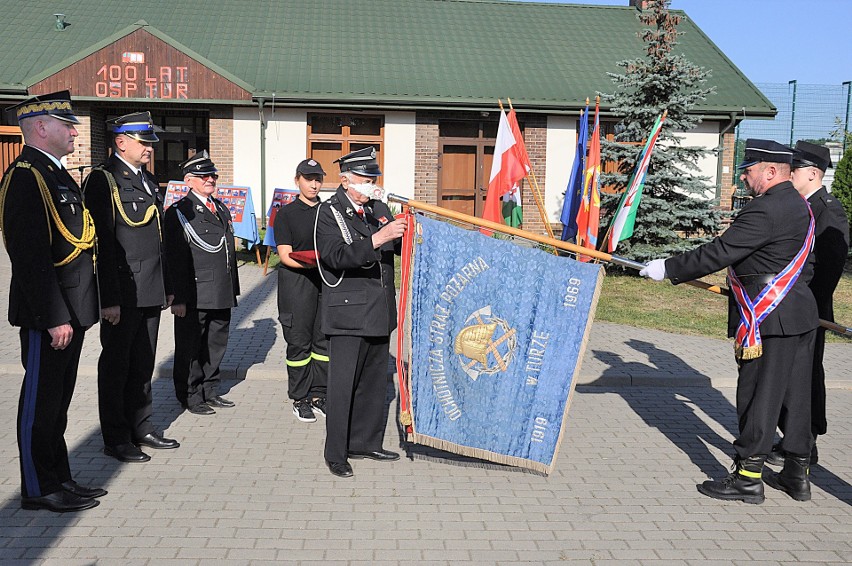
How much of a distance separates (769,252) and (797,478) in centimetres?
150

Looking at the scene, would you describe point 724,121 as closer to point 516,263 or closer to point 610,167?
point 610,167

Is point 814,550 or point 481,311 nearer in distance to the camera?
point 814,550

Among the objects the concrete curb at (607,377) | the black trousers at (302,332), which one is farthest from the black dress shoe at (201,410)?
the concrete curb at (607,377)

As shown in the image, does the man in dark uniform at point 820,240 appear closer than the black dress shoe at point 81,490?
No

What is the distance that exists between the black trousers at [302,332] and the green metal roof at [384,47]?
13.0m

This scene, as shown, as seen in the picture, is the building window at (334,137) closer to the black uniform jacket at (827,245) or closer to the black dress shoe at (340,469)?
the black uniform jacket at (827,245)

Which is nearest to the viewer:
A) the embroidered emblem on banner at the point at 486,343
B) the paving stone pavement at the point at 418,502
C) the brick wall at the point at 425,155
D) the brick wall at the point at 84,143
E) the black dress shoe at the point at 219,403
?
the paving stone pavement at the point at 418,502

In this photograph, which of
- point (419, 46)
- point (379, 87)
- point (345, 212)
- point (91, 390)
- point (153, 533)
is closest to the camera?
point (153, 533)

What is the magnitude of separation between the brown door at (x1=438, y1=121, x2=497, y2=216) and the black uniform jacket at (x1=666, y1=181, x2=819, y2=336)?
15.3 meters

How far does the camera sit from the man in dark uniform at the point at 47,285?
4500 mm

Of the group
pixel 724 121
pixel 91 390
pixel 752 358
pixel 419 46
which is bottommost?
pixel 91 390

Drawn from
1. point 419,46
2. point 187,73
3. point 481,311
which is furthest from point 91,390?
point 419,46

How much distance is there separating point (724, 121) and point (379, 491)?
18.3 m

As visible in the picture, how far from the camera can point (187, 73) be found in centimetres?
1856
